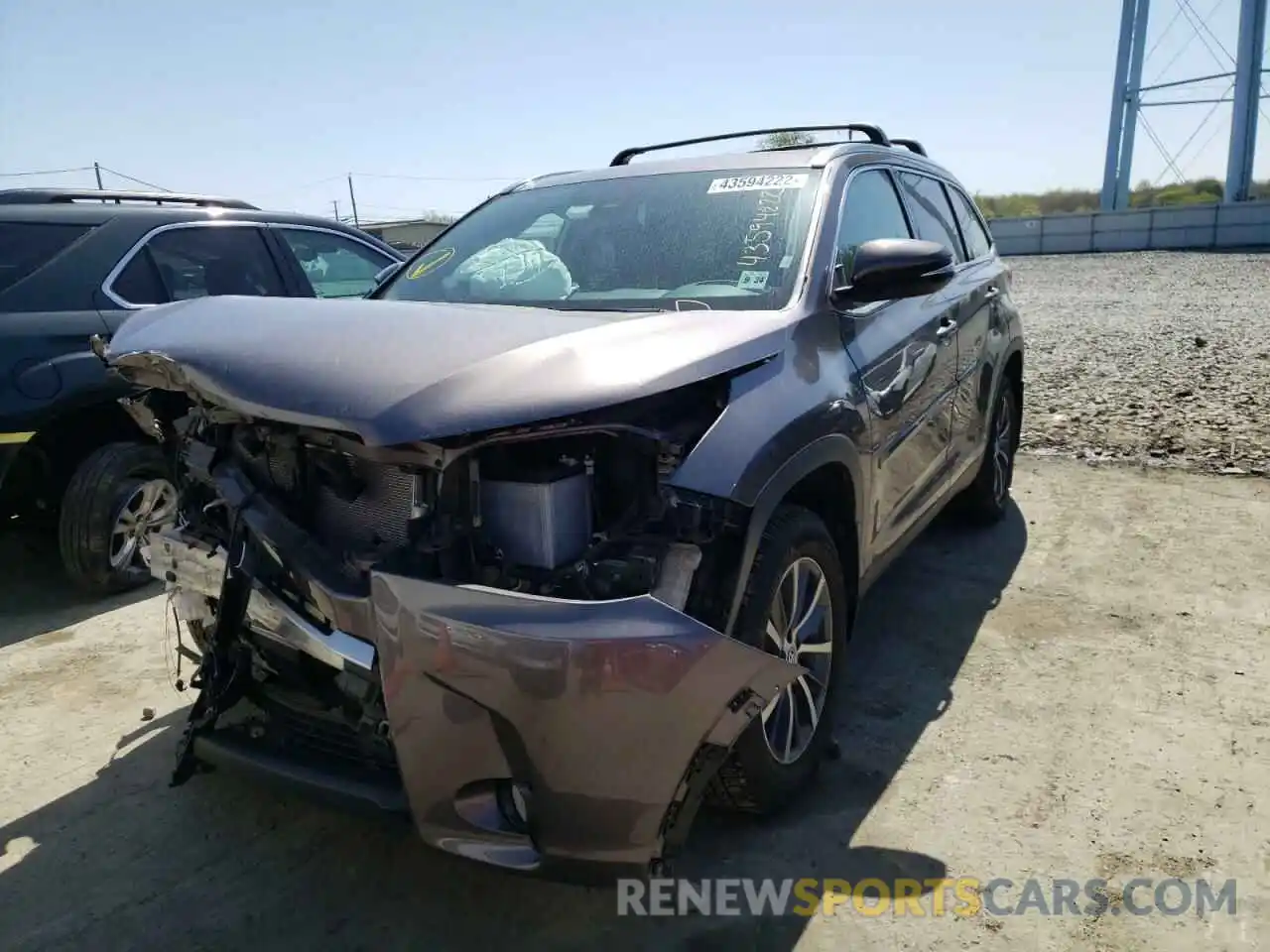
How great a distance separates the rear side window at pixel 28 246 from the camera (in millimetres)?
4379

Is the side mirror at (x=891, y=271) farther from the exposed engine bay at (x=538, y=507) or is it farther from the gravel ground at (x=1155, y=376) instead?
the gravel ground at (x=1155, y=376)

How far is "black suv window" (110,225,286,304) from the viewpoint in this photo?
4840 millimetres

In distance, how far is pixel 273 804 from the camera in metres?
2.95

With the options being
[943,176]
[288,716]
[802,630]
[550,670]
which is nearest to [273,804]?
[288,716]

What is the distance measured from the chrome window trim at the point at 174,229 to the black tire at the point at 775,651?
10.0ft

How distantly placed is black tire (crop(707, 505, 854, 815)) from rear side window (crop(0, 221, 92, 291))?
12.4 ft

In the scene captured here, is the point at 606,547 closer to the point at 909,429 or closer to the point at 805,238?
the point at 805,238

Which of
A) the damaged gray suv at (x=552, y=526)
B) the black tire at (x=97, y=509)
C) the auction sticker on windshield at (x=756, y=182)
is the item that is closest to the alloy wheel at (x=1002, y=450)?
the damaged gray suv at (x=552, y=526)

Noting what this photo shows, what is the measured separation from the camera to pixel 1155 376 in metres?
8.97

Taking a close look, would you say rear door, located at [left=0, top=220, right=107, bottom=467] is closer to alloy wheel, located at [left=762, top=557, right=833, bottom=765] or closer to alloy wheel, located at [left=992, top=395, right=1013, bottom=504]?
alloy wheel, located at [left=762, top=557, right=833, bottom=765]

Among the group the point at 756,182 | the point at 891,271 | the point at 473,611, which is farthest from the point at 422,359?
the point at 756,182

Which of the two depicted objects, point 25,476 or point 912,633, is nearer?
point 912,633

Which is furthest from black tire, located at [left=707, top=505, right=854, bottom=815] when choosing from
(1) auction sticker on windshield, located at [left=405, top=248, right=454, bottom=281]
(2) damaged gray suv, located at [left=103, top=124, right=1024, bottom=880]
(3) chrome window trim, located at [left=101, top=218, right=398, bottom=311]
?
(3) chrome window trim, located at [left=101, top=218, right=398, bottom=311]

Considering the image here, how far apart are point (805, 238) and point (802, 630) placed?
1254mm
